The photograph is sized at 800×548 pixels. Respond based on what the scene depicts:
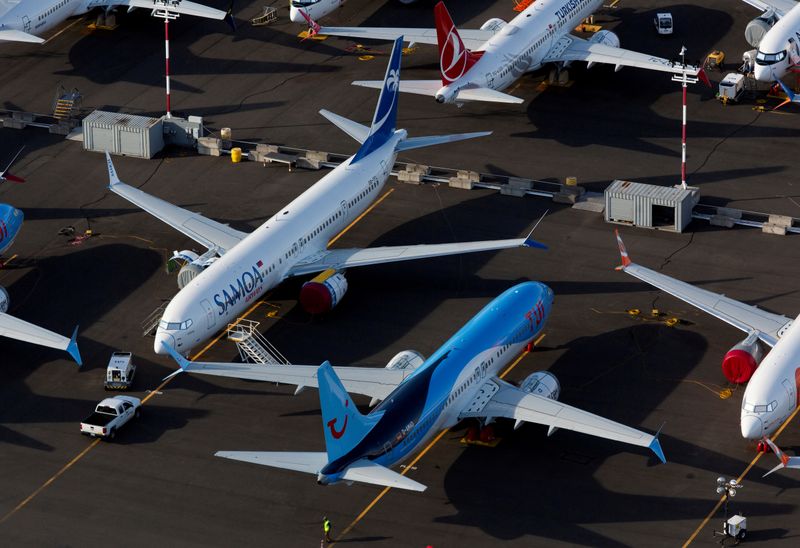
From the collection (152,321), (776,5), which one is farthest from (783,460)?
(776,5)

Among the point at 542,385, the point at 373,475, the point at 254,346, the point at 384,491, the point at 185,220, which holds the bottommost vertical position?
the point at 384,491

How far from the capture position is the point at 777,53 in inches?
4688

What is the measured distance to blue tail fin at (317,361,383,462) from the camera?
74125 mm

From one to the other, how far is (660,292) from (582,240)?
25.5 feet

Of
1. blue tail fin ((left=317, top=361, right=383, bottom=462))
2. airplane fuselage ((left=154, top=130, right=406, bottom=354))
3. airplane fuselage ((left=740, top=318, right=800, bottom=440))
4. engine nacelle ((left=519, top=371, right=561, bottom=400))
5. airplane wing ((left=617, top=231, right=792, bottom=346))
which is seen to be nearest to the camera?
blue tail fin ((left=317, top=361, right=383, bottom=462))

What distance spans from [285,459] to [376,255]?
2573 cm

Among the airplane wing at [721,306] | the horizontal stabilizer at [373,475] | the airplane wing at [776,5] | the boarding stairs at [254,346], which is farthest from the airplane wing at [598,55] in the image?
the horizontal stabilizer at [373,475]

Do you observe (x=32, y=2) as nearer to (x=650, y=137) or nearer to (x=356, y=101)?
(x=356, y=101)

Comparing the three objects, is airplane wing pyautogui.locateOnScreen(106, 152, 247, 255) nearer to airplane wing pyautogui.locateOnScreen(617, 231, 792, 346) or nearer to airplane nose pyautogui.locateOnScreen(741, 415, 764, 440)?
airplane wing pyautogui.locateOnScreen(617, 231, 792, 346)

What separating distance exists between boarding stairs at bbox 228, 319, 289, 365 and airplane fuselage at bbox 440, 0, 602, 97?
2587cm

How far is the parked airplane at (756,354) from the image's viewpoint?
82125 mm

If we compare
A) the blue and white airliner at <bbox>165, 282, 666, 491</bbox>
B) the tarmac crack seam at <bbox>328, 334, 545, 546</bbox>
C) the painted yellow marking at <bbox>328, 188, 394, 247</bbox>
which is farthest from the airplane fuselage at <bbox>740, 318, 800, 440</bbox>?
the painted yellow marking at <bbox>328, 188, 394, 247</bbox>

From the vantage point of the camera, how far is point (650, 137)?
4599 inches

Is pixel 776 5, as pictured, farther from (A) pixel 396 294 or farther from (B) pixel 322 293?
(B) pixel 322 293
